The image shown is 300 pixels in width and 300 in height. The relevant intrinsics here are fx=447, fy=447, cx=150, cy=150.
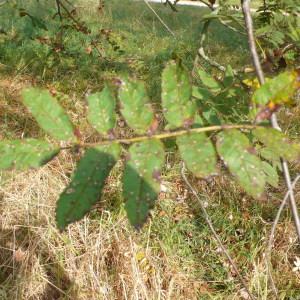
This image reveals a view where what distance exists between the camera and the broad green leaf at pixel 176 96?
650 mm

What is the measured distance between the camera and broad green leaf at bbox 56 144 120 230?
22.2 inches

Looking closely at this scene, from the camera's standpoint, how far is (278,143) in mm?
620

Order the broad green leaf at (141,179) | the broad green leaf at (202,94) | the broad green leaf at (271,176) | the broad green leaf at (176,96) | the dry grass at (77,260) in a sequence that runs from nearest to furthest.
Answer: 1. the broad green leaf at (141,179)
2. the broad green leaf at (176,96)
3. the broad green leaf at (202,94)
4. the broad green leaf at (271,176)
5. the dry grass at (77,260)

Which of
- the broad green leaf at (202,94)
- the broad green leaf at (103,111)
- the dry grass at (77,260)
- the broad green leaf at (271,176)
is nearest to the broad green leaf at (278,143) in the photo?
the broad green leaf at (103,111)

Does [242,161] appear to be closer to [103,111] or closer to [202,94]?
[103,111]

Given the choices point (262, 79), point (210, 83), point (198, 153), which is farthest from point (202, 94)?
point (198, 153)

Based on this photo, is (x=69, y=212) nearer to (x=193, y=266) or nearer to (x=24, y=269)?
(x=24, y=269)

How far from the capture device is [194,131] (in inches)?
25.3

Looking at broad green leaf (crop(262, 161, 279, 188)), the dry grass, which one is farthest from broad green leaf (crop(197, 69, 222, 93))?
the dry grass

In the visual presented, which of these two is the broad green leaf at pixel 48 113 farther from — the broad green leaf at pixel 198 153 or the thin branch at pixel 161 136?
the broad green leaf at pixel 198 153

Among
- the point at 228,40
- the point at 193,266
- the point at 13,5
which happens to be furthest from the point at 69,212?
the point at 228,40

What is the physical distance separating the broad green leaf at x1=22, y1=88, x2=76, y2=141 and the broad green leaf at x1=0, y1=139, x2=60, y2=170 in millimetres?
24

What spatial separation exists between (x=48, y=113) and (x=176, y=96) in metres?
0.19

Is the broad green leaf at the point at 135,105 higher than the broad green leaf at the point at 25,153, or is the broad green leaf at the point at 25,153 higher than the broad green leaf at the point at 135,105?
the broad green leaf at the point at 135,105
